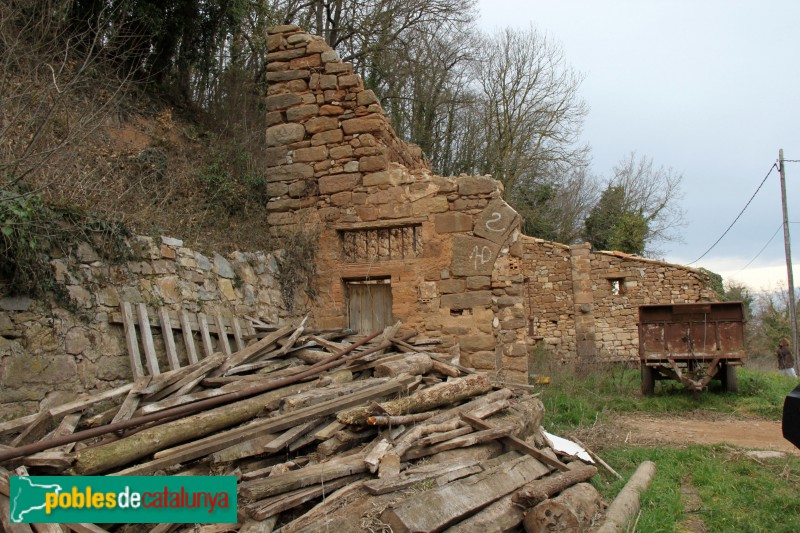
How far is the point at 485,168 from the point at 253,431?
18.6 meters

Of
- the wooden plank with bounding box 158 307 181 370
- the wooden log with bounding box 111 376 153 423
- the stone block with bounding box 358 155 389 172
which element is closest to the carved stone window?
the stone block with bounding box 358 155 389 172

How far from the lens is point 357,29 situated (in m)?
17.5

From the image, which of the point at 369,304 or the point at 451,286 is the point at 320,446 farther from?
the point at 369,304

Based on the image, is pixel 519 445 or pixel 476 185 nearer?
pixel 519 445

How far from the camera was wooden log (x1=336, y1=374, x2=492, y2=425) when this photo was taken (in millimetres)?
4527

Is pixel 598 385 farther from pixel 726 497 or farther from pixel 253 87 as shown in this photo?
pixel 253 87

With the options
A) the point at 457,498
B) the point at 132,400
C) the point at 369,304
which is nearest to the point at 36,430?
the point at 132,400

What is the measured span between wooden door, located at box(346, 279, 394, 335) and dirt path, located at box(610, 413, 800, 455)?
358 cm

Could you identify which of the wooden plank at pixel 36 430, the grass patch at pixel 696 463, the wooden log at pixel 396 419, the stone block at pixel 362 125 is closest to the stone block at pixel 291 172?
the stone block at pixel 362 125

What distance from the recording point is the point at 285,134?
8.92 metres

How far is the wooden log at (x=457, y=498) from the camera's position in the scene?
346cm

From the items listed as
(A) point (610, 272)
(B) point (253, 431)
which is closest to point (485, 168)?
(A) point (610, 272)

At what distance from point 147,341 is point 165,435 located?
1.55 metres

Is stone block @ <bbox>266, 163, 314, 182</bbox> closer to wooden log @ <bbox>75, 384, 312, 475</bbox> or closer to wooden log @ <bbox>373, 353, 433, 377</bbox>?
wooden log @ <bbox>373, 353, 433, 377</bbox>
